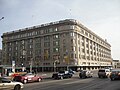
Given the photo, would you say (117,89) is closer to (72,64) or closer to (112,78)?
(112,78)

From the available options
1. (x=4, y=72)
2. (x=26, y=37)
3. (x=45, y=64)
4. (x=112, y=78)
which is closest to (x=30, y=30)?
(x=26, y=37)

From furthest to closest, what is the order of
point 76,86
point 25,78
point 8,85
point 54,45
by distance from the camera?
1. point 54,45
2. point 25,78
3. point 76,86
4. point 8,85

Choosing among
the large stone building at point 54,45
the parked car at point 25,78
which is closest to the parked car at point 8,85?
the parked car at point 25,78

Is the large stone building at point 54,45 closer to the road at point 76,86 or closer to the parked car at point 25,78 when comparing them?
the parked car at point 25,78

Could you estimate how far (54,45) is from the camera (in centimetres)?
9394

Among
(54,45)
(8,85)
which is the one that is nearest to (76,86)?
(8,85)

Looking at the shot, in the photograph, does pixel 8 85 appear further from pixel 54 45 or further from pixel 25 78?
pixel 54 45

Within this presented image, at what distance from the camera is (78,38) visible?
93000mm

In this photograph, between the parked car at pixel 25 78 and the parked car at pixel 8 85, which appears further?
the parked car at pixel 25 78

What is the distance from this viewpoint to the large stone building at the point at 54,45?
88.7 meters

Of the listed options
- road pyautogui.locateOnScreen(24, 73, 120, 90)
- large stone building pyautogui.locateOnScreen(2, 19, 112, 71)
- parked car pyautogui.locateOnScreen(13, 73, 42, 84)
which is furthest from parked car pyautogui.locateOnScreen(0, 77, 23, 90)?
large stone building pyautogui.locateOnScreen(2, 19, 112, 71)

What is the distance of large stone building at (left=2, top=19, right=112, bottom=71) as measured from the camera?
88.7m

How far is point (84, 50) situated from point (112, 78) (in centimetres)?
6841

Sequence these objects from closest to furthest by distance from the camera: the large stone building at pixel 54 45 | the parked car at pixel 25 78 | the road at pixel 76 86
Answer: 1. the road at pixel 76 86
2. the parked car at pixel 25 78
3. the large stone building at pixel 54 45
